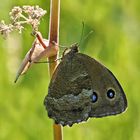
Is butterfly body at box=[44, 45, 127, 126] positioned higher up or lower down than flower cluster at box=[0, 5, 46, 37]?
lower down

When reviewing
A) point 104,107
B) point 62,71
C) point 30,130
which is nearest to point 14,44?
point 30,130

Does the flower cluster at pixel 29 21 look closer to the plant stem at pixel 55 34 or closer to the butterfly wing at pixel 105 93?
the plant stem at pixel 55 34

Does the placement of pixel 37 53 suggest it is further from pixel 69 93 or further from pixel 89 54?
pixel 89 54

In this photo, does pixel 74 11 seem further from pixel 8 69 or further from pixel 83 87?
pixel 83 87

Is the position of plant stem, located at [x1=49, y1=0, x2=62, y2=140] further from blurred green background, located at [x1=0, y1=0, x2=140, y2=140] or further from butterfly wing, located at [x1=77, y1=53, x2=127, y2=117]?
blurred green background, located at [x1=0, y1=0, x2=140, y2=140]

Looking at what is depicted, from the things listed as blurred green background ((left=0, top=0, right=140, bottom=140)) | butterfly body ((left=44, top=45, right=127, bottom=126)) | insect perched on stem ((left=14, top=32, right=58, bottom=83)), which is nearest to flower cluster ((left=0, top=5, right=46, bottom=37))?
insect perched on stem ((left=14, top=32, right=58, bottom=83))

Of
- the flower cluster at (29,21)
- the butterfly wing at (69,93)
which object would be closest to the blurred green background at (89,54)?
the butterfly wing at (69,93)

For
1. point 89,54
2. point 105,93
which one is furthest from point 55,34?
point 89,54

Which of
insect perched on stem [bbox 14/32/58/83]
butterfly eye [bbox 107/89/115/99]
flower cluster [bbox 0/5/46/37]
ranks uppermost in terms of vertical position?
flower cluster [bbox 0/5/46/37]
